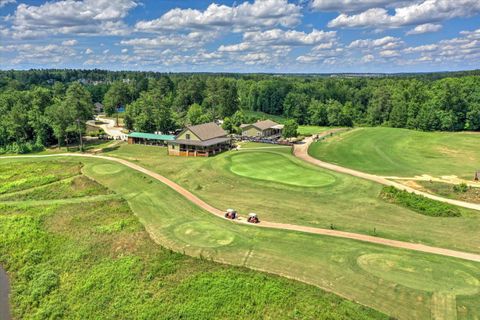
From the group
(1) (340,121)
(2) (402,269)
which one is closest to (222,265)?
(2) (402,269)

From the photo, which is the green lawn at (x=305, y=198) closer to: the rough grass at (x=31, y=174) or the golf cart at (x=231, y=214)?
the golf cart at (x=231, y=214)

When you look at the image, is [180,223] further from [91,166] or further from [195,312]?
[91,166]

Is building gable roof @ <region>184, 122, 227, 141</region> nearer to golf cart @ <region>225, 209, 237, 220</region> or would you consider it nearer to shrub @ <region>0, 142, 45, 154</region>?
golf cart @ <region>225, 209, 237, 220</region>

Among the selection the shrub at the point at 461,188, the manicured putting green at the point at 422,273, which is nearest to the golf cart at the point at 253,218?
the manicured putting green at the point at 422,273

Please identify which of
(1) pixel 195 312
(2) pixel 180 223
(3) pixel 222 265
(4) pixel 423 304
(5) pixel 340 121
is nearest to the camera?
A: (4) pixel 423 304

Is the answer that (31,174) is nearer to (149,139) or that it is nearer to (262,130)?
(149,139)
